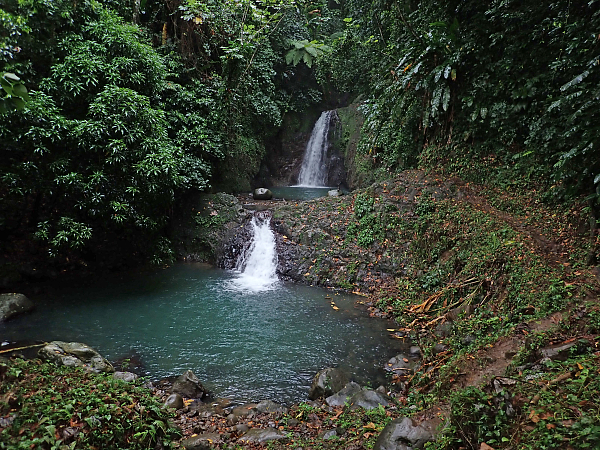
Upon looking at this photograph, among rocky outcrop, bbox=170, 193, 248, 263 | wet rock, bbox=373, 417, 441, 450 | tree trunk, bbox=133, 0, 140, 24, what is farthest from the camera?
rocky outcrop, bbox=170, 193, 248, 263

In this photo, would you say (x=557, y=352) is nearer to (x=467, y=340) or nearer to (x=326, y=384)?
(x=467, y=340)

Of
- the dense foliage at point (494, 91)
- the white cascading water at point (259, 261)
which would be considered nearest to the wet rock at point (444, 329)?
the dense foliage at point (494, 91)

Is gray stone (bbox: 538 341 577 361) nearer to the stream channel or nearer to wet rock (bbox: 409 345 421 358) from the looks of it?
the stream channel

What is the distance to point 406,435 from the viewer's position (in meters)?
3.59

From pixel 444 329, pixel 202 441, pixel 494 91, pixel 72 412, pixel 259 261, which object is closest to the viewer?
pixel 72 412

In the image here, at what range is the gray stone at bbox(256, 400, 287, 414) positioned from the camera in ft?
16.8

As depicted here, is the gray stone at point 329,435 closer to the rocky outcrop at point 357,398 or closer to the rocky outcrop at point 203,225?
the rocky outcrop at point 357,398

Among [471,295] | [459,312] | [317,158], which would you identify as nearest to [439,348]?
[459,312]

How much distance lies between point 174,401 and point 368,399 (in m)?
2.68

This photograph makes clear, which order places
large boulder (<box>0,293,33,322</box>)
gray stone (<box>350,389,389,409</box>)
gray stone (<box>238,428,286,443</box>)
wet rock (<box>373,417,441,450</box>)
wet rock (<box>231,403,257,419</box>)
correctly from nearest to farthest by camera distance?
1. wet rock (<box>373,417,441,450</box>)
2. gray stone (<box>238,428,286,443</box>)
3. gray stone (<box>350,389,389,409</box>)
4. wet rock (<box>231,403,257,419</box>)
5. large boulder (<box>0,293,33,322</box>)

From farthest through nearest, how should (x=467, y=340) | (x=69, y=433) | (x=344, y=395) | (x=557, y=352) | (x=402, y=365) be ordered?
1. (x=402, y=365)
2. (x=467, y=340)
3. (x=344, y=395)
4. (x=557, y=352)
5. (x=69, y=433)

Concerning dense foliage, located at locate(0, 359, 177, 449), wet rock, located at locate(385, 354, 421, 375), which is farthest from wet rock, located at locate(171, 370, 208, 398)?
wet rock, located at locate(385, 354, 421, 375)

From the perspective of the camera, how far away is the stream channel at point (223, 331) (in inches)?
245

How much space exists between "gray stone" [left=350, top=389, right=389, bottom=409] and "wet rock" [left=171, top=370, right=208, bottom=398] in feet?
7.41
